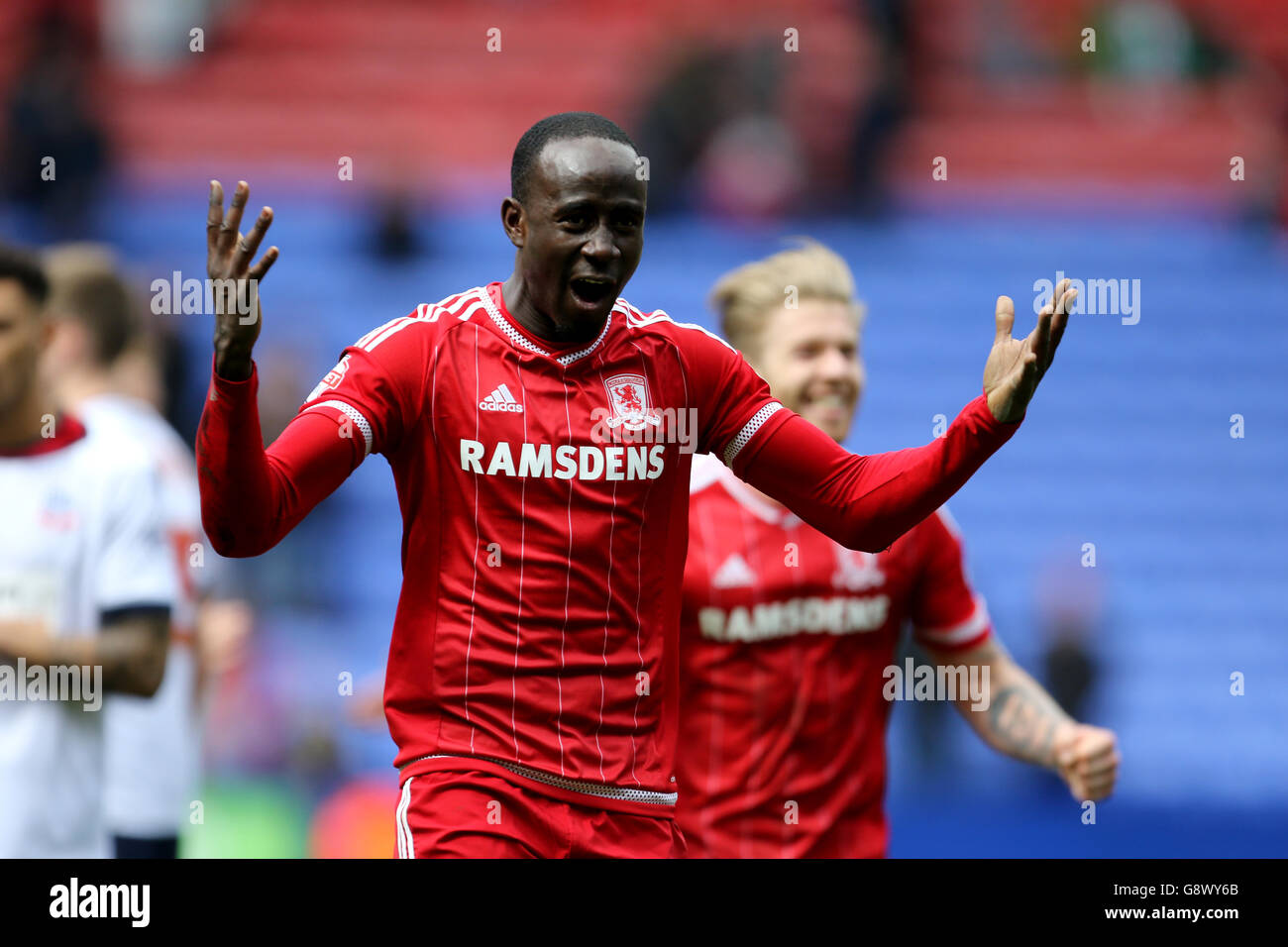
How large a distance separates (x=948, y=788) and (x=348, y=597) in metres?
4.34

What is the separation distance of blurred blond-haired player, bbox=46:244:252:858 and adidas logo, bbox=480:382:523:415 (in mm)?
2558

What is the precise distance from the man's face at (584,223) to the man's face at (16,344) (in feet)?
6.38

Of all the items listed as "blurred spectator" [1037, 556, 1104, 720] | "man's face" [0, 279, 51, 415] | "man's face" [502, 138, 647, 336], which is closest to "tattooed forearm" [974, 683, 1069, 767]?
"man's face" [502, 138, 647, 336]

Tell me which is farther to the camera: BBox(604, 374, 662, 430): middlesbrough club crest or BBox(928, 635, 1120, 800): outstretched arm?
BBox(928, 635, 1120, 800): outstretched arm

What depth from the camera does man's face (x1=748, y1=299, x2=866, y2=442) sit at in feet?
16.6

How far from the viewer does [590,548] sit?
12.3ft

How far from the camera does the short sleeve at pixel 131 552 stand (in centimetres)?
511

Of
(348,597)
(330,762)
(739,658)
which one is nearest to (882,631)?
(739,658)

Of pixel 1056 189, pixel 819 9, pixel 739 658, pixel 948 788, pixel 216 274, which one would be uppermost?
pixel 819 9

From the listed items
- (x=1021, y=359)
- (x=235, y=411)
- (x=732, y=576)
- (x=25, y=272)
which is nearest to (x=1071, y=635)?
(x=732, y=576)

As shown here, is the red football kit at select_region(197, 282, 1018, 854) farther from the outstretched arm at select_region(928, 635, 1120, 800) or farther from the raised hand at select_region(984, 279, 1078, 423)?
the outstretched arm at select_region(928, 635, 1120, 800)

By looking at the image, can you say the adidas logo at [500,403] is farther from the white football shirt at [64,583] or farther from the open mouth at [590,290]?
the white football shirt at [64,583]

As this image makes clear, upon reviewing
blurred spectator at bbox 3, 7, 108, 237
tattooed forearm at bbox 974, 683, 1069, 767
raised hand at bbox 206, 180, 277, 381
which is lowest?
tattooed forearm at bbox 974, 683, 1069, 767
